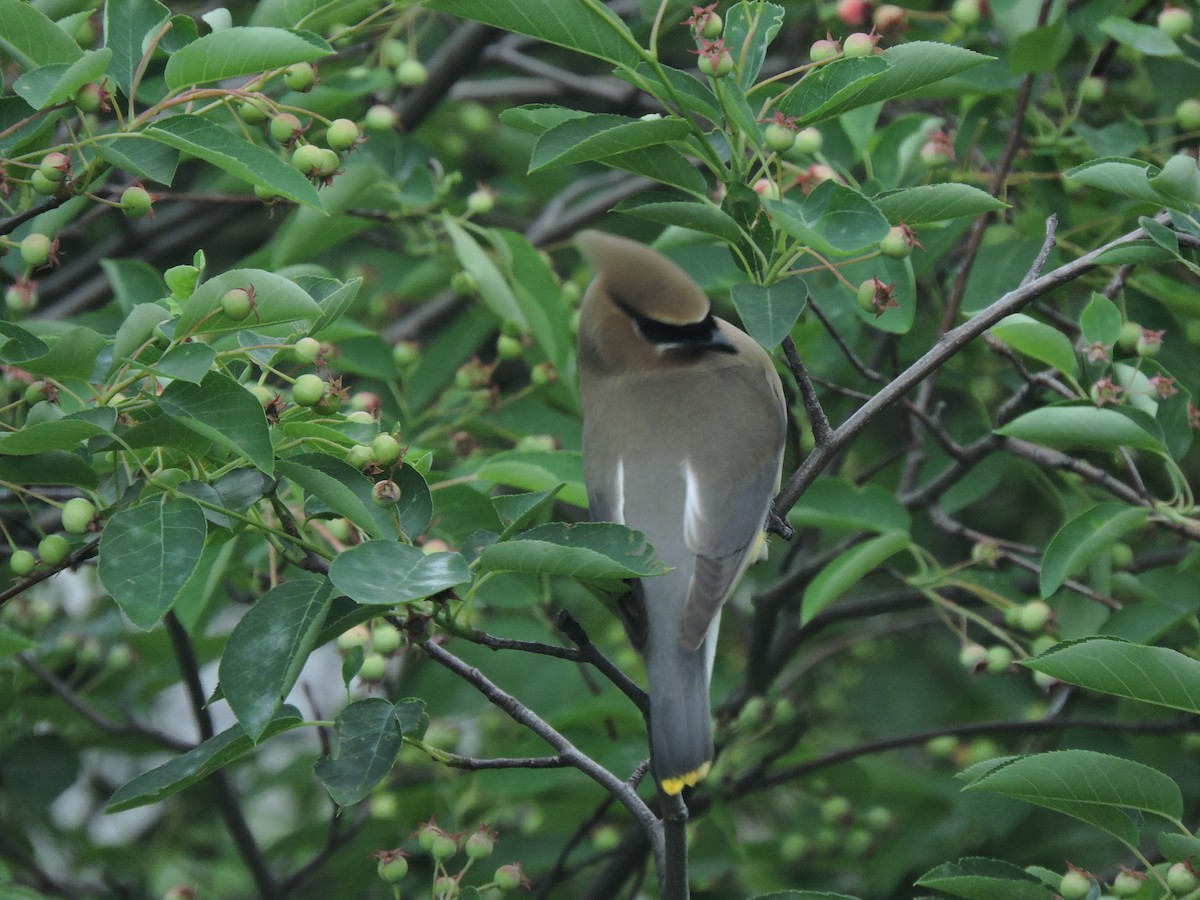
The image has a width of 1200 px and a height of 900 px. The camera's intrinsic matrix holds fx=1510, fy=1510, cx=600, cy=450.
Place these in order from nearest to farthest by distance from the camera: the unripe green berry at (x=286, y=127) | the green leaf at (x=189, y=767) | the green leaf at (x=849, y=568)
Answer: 1. the green leaf at (x=189, y=767)
2. the unripe green berry at (x=286, y=127)
3. the green leaf at (x=849, y=568)

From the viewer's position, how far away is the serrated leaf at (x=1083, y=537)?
9.00 ft

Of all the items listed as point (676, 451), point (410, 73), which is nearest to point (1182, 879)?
point (676, 451)

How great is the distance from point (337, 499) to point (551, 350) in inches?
55.7

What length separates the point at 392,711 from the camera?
2156 millimetres

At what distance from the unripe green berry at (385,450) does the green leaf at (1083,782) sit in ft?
3.08

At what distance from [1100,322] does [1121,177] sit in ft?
1.66

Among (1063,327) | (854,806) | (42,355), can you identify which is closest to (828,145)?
(1063,327)

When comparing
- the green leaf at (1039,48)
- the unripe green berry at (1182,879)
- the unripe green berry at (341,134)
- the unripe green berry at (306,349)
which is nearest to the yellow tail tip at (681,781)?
the unripe green berry at (1182,879)

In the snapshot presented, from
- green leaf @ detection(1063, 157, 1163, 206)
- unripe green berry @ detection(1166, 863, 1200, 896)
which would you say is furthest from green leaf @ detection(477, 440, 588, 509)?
unripe green berry @ detection(1166, 863, 1200, 896)

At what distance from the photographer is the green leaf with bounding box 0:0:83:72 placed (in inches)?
85.7

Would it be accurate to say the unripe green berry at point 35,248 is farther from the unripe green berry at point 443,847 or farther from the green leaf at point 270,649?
the unripe green berry at point 443,847

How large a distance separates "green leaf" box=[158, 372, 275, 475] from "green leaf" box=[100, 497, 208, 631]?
A: 0.38 ft

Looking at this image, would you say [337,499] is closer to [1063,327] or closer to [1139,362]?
[1139,362]

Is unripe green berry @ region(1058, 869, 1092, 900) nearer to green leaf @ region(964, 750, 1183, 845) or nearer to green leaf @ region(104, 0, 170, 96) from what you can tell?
green leaf @ region(964, 750, 1183, 845)
